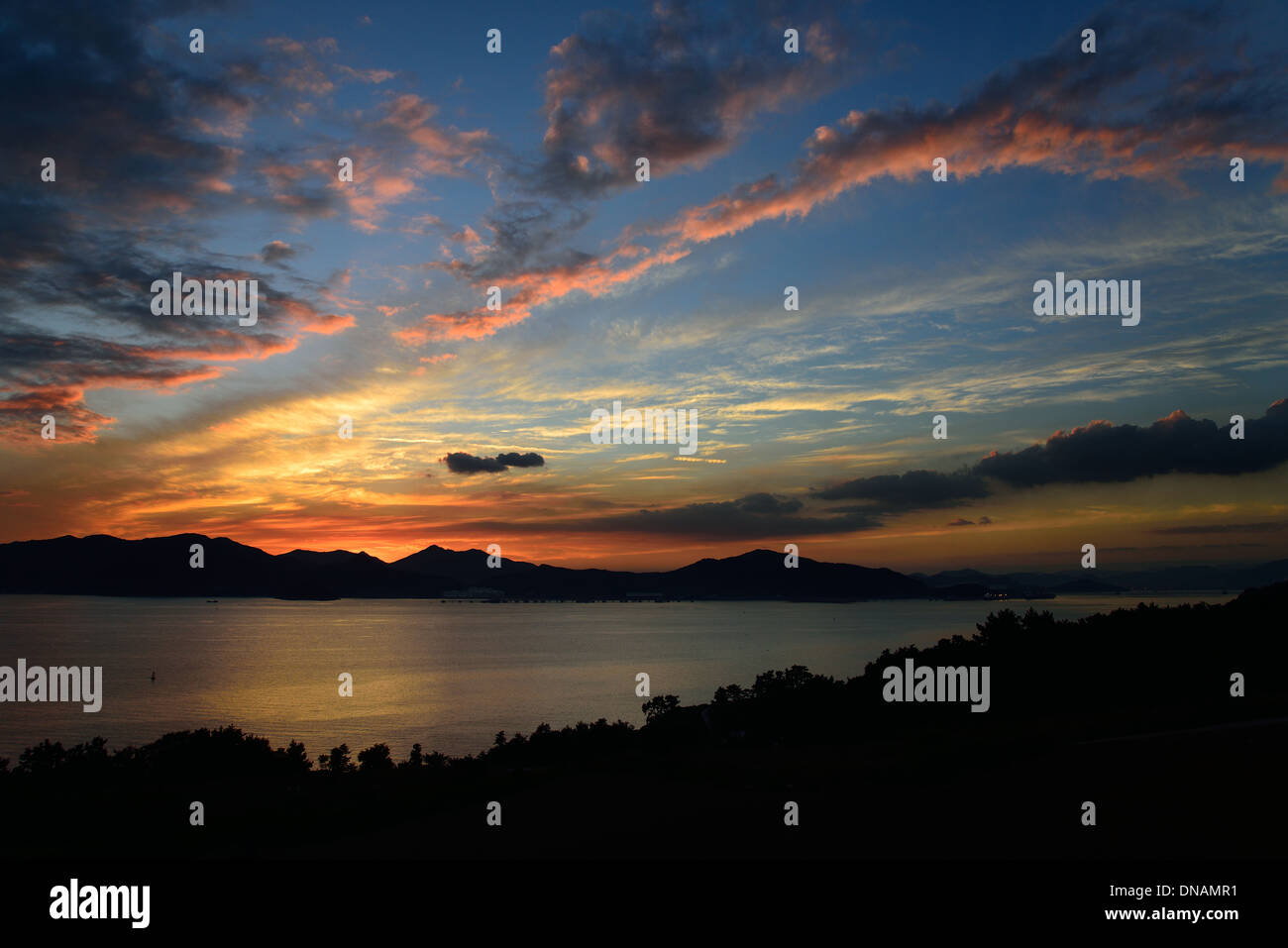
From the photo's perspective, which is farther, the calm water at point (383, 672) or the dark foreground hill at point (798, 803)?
the calm water at point (383, 672)

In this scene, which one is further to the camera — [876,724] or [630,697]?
[630,697]

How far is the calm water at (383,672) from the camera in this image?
6650cm

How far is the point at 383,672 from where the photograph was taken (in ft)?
360

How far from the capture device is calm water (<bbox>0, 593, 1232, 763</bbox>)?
66.5m

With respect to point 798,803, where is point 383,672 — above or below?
below

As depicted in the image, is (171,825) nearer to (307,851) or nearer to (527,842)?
(307,851)

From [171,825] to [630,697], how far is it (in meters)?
75.2

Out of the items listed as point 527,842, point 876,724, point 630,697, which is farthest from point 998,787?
point 630,697

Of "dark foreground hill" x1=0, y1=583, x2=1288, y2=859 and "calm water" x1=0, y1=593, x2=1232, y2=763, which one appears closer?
"dark foreground hill" x1=0, y1=583, x2=1288, y2=859

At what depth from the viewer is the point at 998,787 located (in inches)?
460

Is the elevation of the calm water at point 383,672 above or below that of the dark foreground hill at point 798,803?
below

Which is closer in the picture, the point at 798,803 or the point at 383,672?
the point at 798,803

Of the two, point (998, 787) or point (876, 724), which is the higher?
point (998, 787)

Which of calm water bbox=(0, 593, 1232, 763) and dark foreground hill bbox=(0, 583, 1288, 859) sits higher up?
dark foreground hill bbox=(0, 583, 1288, 859)
